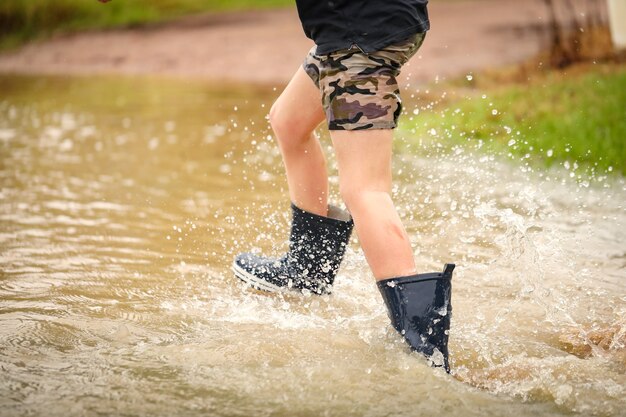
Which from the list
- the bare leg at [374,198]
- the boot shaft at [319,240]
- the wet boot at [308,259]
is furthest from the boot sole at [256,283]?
the bare leg at [374,198]

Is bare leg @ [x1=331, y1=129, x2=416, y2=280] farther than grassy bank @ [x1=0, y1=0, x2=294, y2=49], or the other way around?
grassy bank @ [x1=0, y1=0, x2=294, y2=49]

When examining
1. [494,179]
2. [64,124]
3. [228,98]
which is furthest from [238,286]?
[228,98]

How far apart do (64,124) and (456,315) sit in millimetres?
4857

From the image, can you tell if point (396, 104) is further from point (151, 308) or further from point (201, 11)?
point (201, 11)

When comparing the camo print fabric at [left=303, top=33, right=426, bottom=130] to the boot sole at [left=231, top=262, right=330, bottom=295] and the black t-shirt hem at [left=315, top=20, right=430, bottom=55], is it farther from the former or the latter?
the boot sole at [left=231, top=262, right=330, bottom=295]

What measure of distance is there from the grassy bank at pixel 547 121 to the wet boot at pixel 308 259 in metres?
Result: 1.90

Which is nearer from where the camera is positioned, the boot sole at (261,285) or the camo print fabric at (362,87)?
the camo print fabric at (362,87)

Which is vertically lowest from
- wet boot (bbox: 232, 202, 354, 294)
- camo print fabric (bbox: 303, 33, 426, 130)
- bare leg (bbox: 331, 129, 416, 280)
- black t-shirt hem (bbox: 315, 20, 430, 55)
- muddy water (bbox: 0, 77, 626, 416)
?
muddy water (bbox: 0, 77, 626, 416)

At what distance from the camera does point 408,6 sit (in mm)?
2316

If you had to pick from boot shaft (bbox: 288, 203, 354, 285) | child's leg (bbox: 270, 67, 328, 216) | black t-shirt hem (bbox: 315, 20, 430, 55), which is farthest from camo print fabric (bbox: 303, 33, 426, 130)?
boot shaft (bbox: 288, 203, 354, 285)

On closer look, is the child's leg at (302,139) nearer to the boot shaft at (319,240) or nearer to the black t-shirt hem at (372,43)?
the boot shaft at (319,240)

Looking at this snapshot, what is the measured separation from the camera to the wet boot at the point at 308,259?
2.84 meters

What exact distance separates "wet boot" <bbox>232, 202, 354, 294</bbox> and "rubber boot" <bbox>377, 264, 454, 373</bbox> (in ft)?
1.83

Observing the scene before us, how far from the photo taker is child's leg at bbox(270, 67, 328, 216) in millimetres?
2660
